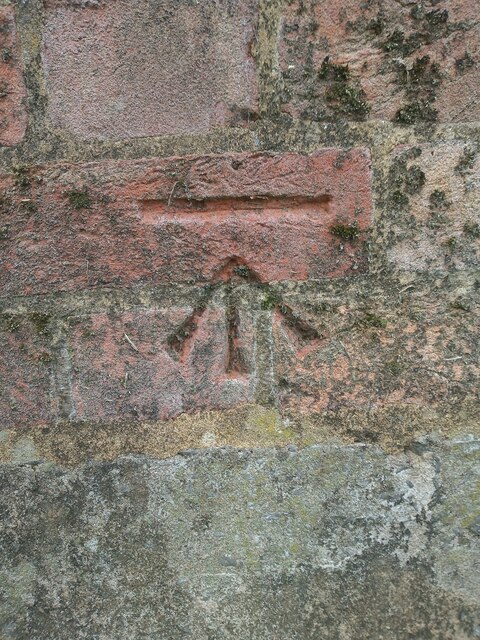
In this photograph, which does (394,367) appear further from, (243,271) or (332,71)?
(332,71)

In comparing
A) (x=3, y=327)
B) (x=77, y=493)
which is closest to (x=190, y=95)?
(x=3, y=327)

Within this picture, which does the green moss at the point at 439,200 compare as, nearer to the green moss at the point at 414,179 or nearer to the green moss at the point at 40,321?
the green moss at the point at 414,179

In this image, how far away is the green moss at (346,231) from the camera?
1.02 metres

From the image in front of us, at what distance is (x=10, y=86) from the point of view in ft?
3.33

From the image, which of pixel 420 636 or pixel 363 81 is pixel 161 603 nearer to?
pixel 420 636

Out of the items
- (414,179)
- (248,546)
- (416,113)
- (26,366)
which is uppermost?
(416,113)

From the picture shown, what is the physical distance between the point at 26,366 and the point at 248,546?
0.50 meters

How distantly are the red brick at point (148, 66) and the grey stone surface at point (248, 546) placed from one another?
577 mm

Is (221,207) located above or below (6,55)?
below

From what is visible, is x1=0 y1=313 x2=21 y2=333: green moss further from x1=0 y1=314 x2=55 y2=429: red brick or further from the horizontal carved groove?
the horizontal carved groove

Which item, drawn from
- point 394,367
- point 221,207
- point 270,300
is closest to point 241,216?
point 221,207

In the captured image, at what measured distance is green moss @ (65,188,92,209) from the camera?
3.38ft

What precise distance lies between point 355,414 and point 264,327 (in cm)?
22

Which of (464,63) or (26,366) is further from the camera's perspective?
(26,366)
